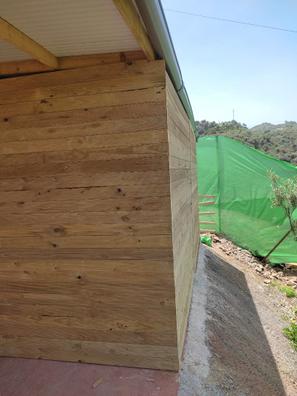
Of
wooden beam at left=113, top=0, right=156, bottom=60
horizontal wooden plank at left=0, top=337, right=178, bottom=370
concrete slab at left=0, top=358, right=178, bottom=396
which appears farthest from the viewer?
horizontal wooden plank at left=0, top=337, right=178, bottom=370

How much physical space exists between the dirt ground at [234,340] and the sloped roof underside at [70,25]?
7.55ft

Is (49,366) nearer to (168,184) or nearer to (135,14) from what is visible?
(168,184)

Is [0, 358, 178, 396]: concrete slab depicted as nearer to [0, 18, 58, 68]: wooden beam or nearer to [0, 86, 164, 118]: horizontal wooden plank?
[0, 86, 164, 118]: horizontal wooden plank

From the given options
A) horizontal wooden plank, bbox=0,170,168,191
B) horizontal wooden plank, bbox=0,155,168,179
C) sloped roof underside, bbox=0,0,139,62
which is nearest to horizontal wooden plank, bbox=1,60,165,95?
sloped roof underside, bbox=0,0,139,62

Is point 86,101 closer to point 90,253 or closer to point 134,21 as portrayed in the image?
point 134,21

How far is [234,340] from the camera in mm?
3486

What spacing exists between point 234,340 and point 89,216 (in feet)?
7.71

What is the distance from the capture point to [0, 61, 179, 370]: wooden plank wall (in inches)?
84.2

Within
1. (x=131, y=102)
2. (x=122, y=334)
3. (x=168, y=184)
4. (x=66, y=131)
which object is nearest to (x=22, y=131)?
(x=66, y=131)

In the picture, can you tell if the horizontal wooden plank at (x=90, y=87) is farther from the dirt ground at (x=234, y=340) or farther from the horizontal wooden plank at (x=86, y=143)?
the dirt ground at (x=234, y=340)

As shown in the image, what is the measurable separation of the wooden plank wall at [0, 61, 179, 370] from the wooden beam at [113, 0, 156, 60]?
236 millimetres

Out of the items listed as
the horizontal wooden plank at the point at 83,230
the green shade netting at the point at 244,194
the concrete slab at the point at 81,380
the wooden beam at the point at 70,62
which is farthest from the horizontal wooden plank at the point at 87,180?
the green shade netting at the point at 244,194

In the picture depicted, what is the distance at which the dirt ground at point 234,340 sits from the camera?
8.32ft

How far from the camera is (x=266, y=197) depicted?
8.15 m
